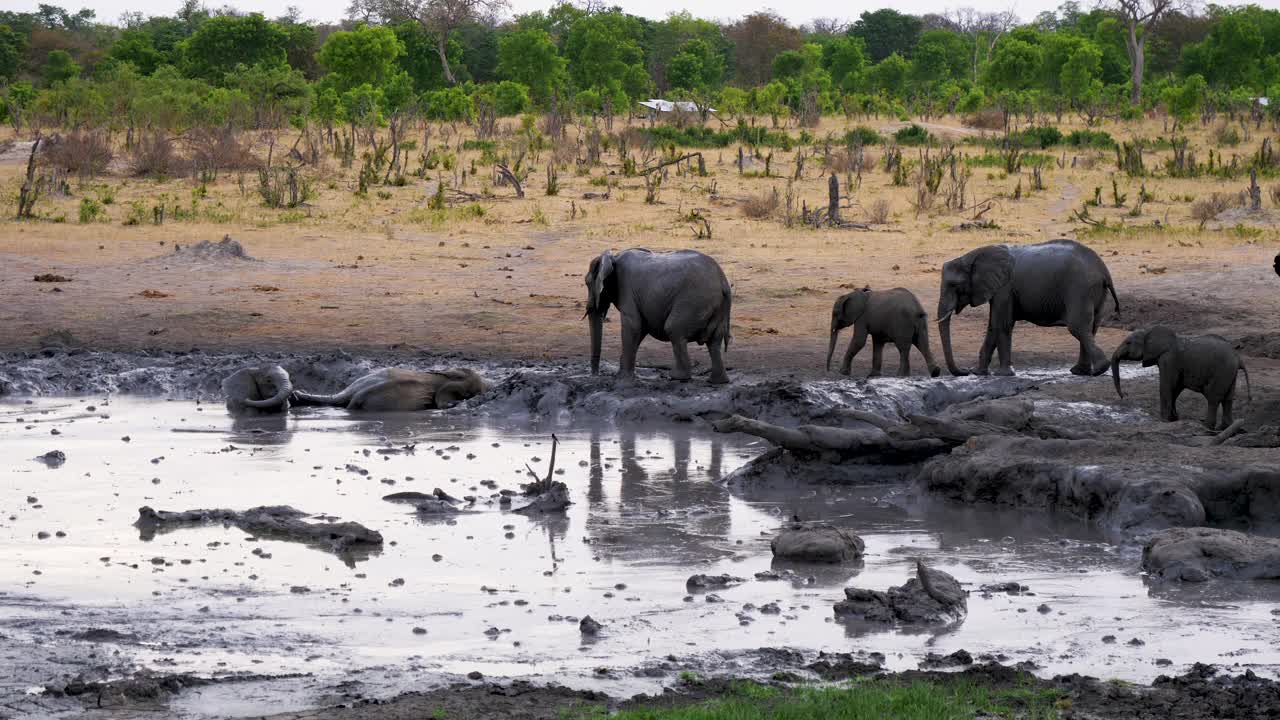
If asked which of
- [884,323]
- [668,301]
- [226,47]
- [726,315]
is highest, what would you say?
[226,47]

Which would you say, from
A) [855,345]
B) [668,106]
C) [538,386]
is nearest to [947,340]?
[855,345]

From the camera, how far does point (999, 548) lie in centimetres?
766

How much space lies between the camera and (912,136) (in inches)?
1378

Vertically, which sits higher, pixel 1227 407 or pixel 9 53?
pixel 9 53

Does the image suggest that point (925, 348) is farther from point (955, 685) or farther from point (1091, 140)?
point (1091, 140)

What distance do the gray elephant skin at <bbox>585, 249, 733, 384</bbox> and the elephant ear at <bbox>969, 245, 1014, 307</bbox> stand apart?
1946 millimetres

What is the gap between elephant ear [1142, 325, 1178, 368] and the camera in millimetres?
9867

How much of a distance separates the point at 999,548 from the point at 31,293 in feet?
37.6

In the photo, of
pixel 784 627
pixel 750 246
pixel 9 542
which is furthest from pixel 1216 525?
pixel 750 246

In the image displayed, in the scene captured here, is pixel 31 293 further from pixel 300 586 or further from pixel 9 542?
pixel 300 586

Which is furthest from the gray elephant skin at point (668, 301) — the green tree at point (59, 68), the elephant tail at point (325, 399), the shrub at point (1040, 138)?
the green tree at point (59, 68)

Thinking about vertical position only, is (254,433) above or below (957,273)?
below

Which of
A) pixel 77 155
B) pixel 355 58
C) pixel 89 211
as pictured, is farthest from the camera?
pixel 355 58

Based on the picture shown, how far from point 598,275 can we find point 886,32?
6030 cm
